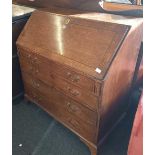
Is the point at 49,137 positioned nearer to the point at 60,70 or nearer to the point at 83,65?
the point at 60,70

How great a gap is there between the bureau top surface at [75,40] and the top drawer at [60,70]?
0.15ft

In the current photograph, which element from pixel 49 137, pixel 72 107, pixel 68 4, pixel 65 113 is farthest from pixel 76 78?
pixel 68 4

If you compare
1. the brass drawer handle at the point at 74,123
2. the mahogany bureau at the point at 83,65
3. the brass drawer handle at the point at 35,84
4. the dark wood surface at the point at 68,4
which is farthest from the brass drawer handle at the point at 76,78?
the dark wood surface at the point at 68,4

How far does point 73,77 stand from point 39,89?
0.56 m

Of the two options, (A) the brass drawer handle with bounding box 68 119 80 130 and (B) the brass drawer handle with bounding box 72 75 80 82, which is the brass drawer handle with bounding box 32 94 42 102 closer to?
(A) the brass drawer handle with bounding box 68 119 80 130

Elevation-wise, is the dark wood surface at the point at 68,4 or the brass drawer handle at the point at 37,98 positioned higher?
the dark wood surface at the point at 68,4

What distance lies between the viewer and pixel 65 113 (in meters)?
1.71

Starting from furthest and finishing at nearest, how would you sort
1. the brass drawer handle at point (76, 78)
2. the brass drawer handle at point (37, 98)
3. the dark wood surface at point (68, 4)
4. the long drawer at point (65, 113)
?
the brass drawer handle at point (37, 98) → the dark wood surface at point (68, 4) → the long drawer at point (65, 113) → the brass drawer handle at point (76, 78)

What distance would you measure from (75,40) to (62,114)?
65 cm

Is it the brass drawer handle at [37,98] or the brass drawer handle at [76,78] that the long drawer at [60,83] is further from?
the brass drawer handle at [37,98]

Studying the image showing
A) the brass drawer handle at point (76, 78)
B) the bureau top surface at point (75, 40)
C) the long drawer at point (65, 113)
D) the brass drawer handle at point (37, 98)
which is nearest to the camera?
the bureau top surface at point (75, 40)

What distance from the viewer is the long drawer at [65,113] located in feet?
4.99

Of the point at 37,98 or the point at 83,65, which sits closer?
the point at 83,65
